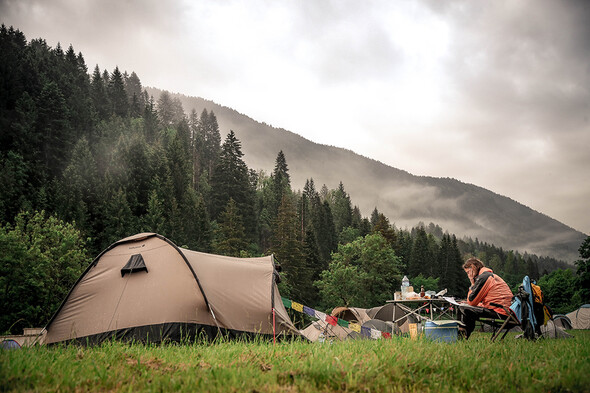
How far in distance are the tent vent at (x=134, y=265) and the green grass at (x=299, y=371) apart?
394cm

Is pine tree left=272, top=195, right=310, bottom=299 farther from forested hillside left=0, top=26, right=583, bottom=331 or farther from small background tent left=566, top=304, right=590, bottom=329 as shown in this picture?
small background tent left=566, top=304, right=590, bottom=329

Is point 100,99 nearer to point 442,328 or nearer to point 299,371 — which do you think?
point 442,328

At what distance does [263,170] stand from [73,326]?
14242cm

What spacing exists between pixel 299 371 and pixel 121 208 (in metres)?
53.1

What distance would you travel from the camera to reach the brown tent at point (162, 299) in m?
8.04

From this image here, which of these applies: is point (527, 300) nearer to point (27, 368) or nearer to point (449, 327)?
point (449, 327)

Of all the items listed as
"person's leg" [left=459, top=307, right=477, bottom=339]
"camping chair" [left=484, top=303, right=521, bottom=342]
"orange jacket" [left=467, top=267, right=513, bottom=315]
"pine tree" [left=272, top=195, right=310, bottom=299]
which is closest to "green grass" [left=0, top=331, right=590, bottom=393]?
"camping chair" [left=484, top=303, right=521, bottom=342]

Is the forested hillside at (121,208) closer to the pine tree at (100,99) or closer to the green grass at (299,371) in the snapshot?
the pine tree at (100,99)

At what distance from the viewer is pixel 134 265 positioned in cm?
873

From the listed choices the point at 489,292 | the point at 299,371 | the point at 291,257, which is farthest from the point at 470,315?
the point at 291,257

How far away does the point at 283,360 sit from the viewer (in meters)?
4.34

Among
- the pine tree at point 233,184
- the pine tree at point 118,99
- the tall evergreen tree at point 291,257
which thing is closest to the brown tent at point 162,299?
the tall evergreen tree at point 291,257

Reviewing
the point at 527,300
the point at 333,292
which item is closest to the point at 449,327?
the point at 527,300

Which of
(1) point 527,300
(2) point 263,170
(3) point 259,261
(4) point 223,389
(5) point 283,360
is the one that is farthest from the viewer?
(2) point 263,170
